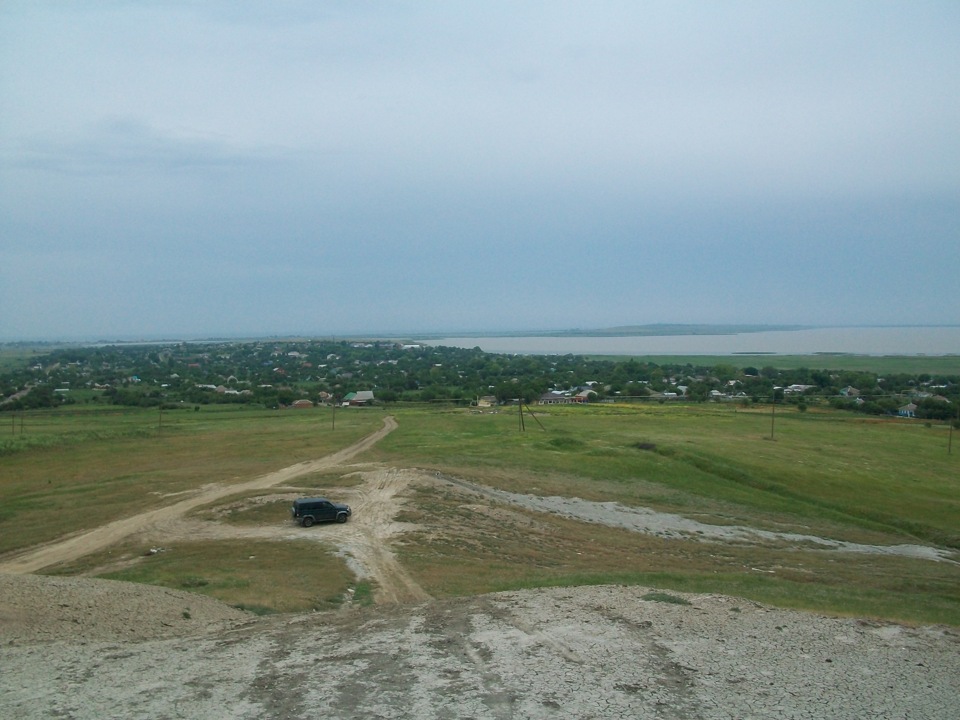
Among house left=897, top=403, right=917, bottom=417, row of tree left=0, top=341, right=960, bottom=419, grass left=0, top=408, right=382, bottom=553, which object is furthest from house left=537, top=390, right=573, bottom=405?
house left=897, top=403, right=917, bottom=417

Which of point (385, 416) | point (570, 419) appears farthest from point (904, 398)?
point (385, 416)

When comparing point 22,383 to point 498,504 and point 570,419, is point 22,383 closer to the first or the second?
point 570,419

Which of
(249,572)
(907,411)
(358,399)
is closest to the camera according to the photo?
(249,572)

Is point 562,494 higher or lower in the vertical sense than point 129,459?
higher

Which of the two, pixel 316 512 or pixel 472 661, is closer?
pixel 472 661

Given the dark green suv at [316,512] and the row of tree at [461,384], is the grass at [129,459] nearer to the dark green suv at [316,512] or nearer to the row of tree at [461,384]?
the dark green suv at [316,512]

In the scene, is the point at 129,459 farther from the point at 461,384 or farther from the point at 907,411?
the point at 907,411

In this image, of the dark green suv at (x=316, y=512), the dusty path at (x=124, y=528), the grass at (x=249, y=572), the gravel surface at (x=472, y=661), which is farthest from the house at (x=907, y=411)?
the grass at (x=249, y=572)

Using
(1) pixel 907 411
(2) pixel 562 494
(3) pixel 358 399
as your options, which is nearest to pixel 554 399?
(3) pixel 358 399
